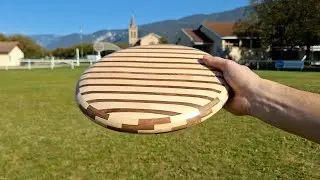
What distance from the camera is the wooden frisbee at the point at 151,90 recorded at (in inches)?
56.2

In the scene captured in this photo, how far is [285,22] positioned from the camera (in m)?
37.5

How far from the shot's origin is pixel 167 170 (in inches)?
168

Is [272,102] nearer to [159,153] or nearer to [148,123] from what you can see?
[148,123]

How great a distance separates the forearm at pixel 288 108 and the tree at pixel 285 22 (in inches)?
1375

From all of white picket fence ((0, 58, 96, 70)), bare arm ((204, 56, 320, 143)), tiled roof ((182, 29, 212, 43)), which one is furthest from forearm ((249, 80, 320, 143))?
tiled roof ((182, 29, 212, 43))

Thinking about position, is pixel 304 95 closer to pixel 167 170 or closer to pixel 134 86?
pixel 134 86

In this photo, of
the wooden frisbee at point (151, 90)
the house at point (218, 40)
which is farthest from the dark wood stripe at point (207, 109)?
the house at point (218, 40)

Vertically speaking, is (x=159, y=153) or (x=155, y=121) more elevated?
(x=155, y=121)

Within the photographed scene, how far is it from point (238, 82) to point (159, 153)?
126 inches

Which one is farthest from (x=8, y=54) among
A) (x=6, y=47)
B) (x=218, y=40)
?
(x=218, y=40)

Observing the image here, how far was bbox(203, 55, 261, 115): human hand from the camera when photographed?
1.69 metres

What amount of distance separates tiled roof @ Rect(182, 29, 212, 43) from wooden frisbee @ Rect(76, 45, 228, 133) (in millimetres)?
48508

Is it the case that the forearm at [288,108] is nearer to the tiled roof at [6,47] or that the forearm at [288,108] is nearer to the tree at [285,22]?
the tree at [285,22]

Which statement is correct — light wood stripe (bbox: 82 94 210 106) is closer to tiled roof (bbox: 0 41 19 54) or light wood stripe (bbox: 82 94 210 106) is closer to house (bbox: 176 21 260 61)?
house (bbox: 176 21 260 61)
